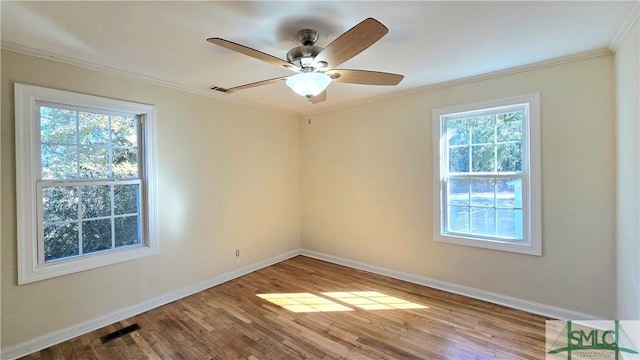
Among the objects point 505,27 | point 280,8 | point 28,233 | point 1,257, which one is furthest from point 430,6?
point 1,257

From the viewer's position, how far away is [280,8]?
168 cm

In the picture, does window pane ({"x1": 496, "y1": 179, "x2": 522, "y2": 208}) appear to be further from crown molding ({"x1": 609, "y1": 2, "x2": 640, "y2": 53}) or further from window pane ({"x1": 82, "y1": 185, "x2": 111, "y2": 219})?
window pane ({"x1": 82, "y1": 185, "x2": 111, "y2": 219})

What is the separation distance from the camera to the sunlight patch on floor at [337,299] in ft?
9.36

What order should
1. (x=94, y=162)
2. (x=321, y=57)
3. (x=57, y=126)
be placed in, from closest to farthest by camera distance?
(x=321, y=57), (x=57, y=126), (x=94, y=162)

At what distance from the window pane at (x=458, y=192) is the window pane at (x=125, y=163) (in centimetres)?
350

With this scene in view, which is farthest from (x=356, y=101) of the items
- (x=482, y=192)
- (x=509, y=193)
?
(x=509, y=193)

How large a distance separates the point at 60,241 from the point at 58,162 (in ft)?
2.28

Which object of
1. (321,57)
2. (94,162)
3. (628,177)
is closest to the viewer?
(321,57)

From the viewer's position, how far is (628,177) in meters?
2.03

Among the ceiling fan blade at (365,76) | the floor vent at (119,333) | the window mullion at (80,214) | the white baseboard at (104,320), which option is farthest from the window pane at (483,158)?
the window mullion at (80,214)

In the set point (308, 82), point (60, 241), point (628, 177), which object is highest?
Result: point (308, 82)

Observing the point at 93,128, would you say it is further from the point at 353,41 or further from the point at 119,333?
the point at 353,41

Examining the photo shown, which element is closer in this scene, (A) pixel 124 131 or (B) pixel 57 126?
(B) pixel 57 126

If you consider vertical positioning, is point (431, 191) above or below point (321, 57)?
below
